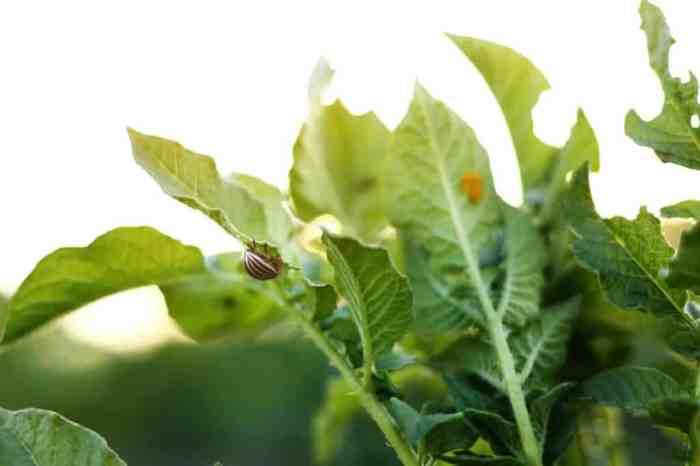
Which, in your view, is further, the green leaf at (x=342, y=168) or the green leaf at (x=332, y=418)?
the green leaf at (x=332, y=418)

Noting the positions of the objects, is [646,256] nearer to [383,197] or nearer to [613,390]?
[613,390]

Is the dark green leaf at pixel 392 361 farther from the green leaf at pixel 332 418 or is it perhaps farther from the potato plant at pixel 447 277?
the green leaf at pixel 332 418

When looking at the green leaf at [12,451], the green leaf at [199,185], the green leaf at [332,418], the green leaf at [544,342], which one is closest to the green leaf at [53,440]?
the green leaf at [12,451]

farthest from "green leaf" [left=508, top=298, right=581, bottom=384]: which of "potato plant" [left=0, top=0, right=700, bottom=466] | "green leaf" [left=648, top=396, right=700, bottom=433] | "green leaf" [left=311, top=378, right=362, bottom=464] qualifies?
"green leaf" [left=311, top=378, right=362, bottom=464]

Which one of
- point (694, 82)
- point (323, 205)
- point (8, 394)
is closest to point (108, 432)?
point (8, 394)

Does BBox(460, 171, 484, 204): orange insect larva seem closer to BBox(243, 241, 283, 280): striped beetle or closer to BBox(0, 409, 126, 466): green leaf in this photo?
BBox(243, 241, 283, 280): striped beetle
